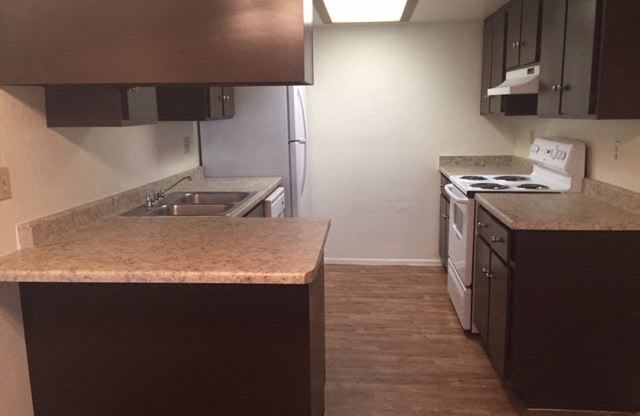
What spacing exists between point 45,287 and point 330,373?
5.31 ft

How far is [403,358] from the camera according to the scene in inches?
122

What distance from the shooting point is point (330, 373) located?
Result: 9.63ft

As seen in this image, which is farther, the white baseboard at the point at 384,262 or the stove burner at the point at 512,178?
the white baseboard at the point at 384,262

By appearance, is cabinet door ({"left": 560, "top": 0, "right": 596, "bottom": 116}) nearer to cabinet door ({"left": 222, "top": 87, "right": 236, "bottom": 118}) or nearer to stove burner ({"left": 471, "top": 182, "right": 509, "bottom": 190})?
stove burner ({"left": 471, "top": 182, "right": 509, "bottom": 190})

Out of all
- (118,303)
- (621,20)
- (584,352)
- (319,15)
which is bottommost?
(584,352)

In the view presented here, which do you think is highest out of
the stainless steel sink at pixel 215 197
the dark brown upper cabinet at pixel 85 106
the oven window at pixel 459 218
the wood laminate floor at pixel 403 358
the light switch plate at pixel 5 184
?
the dark brown upper cabinet at pixel 85 106

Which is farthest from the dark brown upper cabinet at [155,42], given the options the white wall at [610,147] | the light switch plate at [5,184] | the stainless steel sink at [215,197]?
the white wall at [610,147]

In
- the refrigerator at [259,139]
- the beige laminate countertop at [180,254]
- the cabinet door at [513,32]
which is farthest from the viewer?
the refrigerator at [259,139]

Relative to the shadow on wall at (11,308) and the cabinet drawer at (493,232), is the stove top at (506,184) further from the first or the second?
the shadow on wall at (11,308)

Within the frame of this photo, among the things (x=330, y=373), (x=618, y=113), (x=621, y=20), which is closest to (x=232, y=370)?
(x=330, y=373)

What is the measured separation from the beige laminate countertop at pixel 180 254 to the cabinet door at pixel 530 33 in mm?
1781

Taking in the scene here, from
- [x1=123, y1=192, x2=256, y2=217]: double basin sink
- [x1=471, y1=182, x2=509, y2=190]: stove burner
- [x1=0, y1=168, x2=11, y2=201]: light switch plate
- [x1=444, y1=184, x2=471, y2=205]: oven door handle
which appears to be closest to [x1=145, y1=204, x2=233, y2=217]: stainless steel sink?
[x1=123, y1=192, x2=256, y2=217]: double basin sink

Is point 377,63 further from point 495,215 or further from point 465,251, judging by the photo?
point 495,215

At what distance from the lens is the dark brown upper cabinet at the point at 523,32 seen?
10.2 ft
